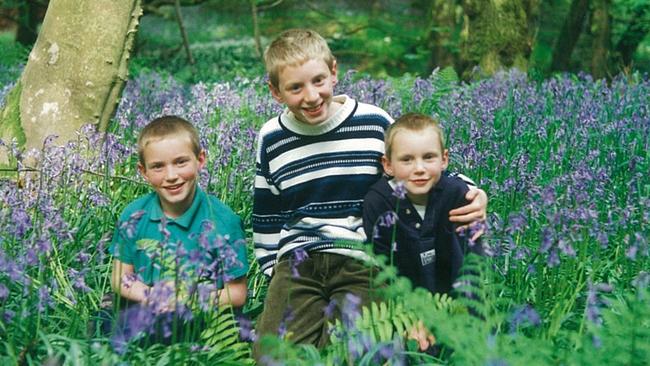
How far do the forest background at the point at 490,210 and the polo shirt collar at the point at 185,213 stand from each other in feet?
0.87

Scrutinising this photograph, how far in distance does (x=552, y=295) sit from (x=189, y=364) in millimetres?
1516

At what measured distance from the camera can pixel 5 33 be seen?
71.4ft

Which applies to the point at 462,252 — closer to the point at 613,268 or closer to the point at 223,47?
the point at 613,268

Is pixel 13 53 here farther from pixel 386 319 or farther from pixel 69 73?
pixel 386 319

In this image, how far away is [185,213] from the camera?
3.68m

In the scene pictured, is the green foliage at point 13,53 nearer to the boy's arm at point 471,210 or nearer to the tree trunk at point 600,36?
the tree trunk at point 600,36

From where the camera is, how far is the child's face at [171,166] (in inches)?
142

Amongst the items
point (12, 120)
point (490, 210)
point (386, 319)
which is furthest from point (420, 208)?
point (12, 120)

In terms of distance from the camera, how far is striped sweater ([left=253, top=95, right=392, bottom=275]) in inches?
145

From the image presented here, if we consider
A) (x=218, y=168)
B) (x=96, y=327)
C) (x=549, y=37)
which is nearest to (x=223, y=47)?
(x=549, y=37)

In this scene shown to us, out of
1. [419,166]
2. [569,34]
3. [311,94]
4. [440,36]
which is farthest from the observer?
[569,34]

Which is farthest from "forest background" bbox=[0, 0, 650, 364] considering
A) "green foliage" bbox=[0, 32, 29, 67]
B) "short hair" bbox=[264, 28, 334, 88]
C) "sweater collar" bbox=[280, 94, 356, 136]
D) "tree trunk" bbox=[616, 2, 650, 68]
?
"green foliage" bbox=[0, 32, 29, 67]

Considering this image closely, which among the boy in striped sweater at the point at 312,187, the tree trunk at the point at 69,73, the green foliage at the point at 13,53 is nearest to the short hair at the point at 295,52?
the boy in striped sweater at the point at 312,187

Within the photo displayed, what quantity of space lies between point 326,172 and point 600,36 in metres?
10.5
